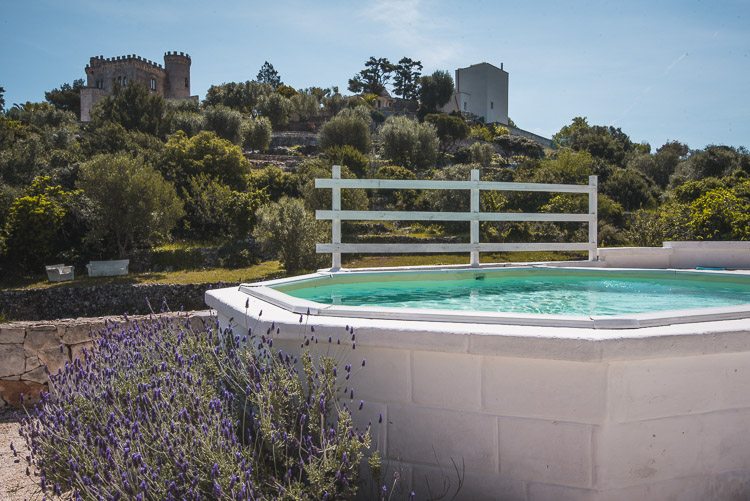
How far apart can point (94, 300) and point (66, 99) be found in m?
57.3

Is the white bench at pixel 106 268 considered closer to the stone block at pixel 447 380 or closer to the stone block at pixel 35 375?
the stone block at pixel 35 375

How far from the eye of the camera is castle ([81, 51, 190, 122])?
55.5 metres

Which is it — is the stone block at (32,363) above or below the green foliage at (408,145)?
below

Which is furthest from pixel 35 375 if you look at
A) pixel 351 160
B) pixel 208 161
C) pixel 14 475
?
pixel 351 160

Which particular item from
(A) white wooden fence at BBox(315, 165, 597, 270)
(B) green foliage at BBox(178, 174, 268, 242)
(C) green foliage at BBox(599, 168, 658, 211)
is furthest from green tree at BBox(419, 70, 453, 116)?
(A) white wooden fence at BBox(315, 165, 597, 270)

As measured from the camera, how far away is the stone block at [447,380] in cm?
176

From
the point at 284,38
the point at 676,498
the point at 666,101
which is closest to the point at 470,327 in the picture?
the point at 676,498

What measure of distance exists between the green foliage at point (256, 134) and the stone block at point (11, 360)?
3203 cm

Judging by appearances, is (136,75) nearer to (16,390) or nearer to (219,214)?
(219,214)

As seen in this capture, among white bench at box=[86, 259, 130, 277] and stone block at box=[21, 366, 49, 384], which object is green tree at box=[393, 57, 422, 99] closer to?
white bench at box=[86, 259, 130, 277]

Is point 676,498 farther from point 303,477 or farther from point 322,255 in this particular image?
point 322,255

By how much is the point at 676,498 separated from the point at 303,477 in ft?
4.38

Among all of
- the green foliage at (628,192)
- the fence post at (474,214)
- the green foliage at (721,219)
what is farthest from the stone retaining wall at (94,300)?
the green foliage at (628,192)

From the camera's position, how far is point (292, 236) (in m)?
12.1
